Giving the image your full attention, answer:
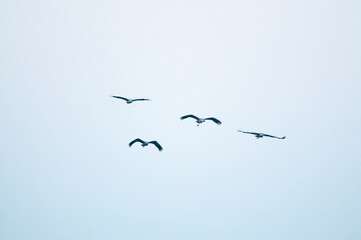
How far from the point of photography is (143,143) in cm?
3681

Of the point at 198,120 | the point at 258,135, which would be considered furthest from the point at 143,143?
the point at 258,135

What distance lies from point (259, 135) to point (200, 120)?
534 cm

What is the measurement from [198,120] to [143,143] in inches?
205

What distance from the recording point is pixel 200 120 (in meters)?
36.1

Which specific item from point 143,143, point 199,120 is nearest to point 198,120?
point 199,120

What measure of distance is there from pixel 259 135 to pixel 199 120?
543 centimetres

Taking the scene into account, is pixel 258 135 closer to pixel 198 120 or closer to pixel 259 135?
pixel 259 135

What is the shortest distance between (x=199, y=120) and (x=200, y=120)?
0.09m

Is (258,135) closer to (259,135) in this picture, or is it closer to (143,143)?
(259,135)

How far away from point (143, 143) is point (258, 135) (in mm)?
10026

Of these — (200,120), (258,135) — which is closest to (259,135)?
(258,135)

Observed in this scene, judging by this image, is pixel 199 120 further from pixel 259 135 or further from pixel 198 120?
pixel 259 135

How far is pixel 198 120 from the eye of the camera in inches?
1422

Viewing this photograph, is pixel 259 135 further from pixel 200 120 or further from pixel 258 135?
pixel 200 120
